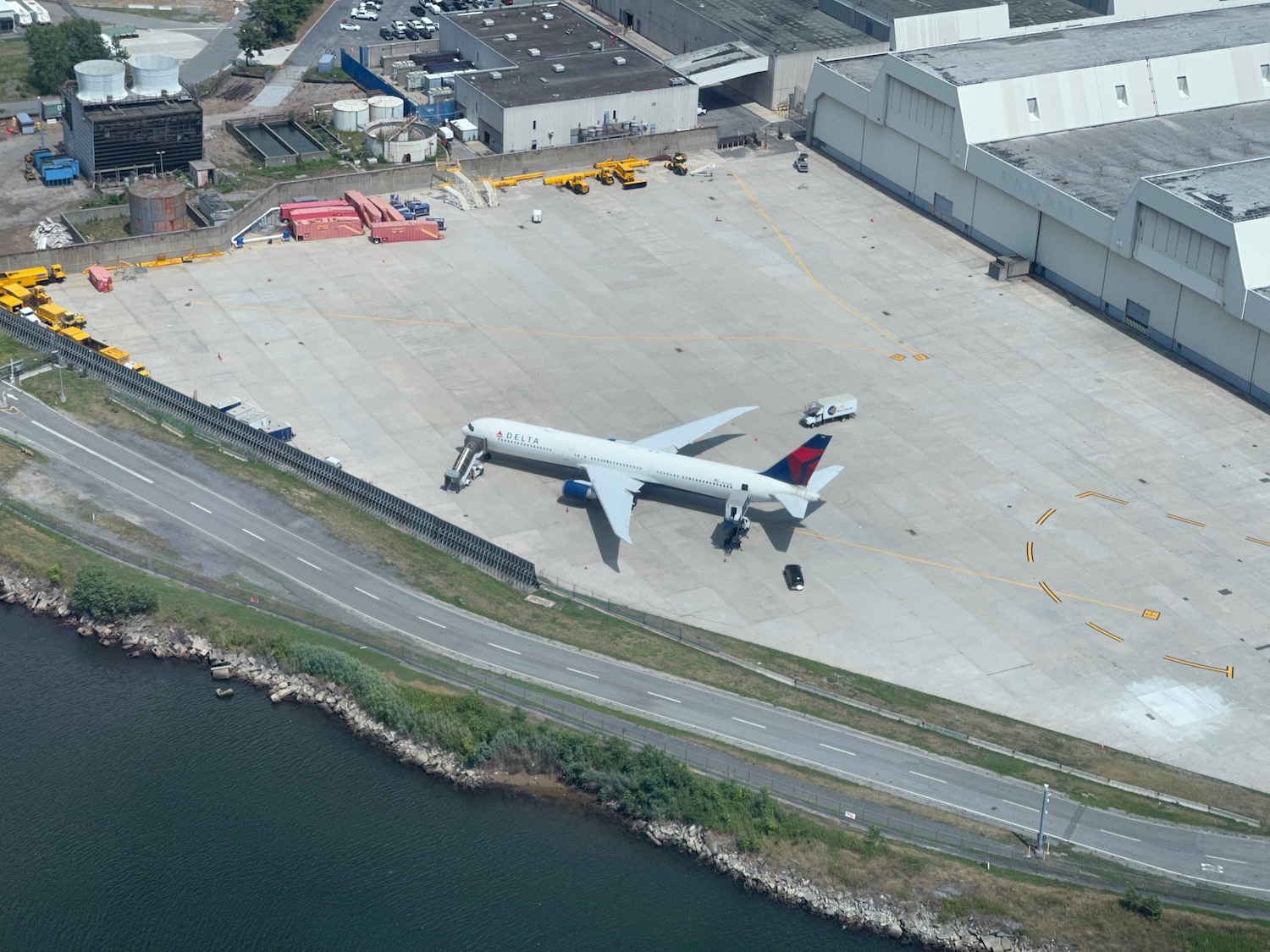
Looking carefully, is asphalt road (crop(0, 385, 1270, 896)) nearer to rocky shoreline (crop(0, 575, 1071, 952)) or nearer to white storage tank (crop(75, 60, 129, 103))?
rocky shoreline (crop(0, 575, 1071, 952))

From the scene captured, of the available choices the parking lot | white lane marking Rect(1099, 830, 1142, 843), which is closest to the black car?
the parking lot

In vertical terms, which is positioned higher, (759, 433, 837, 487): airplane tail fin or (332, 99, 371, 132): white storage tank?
(332, 99, 371, 132): white storage tank

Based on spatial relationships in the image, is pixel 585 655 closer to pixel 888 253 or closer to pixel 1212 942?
pixel 1212 942

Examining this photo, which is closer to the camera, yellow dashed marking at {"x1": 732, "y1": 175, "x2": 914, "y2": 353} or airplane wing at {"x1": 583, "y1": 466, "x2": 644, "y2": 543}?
airplane wing at {"x1": 583, "y1": 466, "x2": 644, "y2": 543}

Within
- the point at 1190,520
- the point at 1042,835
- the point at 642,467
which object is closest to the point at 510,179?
the point at 642,467

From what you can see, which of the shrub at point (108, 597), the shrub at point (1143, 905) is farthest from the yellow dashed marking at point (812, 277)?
the shrub at point (108, 597)

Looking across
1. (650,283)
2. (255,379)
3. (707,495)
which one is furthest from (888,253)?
(255,379)
